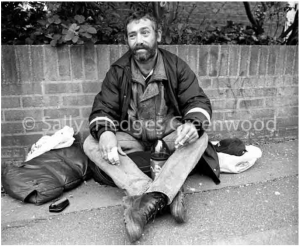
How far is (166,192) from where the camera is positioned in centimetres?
213

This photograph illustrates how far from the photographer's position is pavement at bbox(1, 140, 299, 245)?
2049mm

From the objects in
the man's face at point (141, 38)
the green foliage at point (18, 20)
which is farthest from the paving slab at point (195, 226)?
the green foliage at point (18, 20)

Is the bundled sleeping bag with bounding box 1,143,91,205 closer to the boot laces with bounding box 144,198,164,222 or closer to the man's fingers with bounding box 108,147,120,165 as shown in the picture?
the man's fingers with bounding box 108,147,120,165

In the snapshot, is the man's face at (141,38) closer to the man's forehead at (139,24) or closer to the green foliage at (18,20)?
the man's forehead at (139,24)

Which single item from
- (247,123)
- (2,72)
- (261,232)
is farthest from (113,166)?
(247,123)

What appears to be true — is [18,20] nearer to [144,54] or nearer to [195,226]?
[144,54]

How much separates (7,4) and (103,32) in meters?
1.16

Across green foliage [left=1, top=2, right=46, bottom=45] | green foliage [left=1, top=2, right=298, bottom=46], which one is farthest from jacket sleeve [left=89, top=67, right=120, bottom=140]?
green foliage [left=1, top=2, right=46, bottom=45]

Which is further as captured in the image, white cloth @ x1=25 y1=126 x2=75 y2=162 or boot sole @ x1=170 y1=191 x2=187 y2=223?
white cloth @ x1=25 y1=126 x2=75 y2=162

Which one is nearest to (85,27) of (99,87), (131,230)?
(99,87)

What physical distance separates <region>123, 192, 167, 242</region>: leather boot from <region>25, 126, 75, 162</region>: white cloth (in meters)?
1.08

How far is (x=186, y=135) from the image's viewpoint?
226cm

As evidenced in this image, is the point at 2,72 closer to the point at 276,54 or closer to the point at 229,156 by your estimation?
the point at 229,156

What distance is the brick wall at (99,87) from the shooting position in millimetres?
3066
